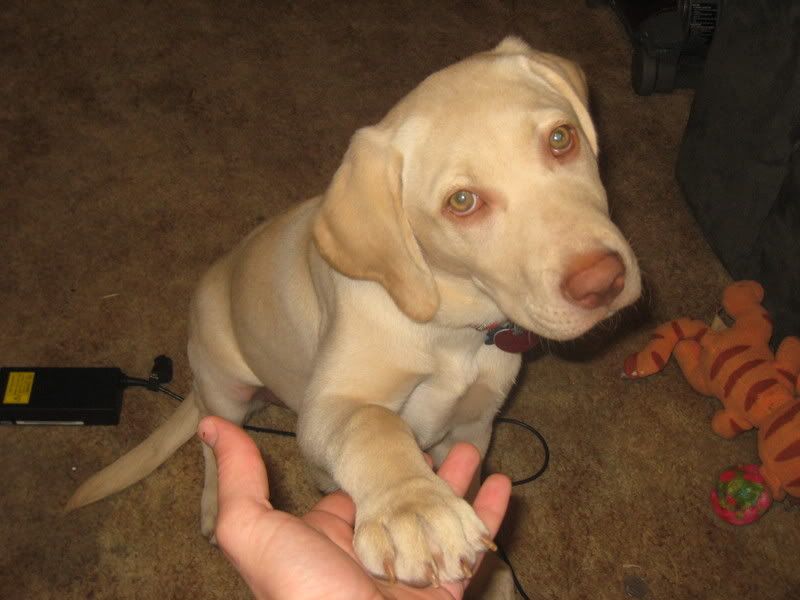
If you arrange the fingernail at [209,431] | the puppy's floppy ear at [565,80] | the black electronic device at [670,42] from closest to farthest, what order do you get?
the fingernail at [209,431] < the puppy's floppy ear at [565,80] < the black electronic device at [670,42]

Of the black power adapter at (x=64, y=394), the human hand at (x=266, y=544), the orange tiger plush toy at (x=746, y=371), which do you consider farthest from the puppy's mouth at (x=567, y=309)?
the black power adapter at (x=64, y=394)

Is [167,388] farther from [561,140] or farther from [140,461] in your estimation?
[561,140]

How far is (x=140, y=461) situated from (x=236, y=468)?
1349 millimetres

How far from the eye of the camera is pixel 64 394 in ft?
9.61

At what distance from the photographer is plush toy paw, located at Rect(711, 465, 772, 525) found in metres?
2.68

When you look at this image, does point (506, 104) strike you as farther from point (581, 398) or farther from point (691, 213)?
point (691, 213)

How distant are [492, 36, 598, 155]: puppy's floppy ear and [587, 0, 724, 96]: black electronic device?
1.98m

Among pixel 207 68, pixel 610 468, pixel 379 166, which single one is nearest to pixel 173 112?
pixel 207 68

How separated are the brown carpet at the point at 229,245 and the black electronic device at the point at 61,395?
0.25ft

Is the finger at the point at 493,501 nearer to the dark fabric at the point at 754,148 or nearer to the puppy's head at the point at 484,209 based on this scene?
the puppy's head at the point at 484,209

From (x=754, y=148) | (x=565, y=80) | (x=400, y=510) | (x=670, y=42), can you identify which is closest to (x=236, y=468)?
(x=400, y=510)

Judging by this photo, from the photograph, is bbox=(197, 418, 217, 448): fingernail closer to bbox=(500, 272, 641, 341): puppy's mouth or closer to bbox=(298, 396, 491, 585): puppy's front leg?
bbox=(298, 396, 491, 585): puppy's front leg

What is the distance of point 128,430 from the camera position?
2990 mm

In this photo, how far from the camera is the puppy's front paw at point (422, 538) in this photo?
1.42 meters
